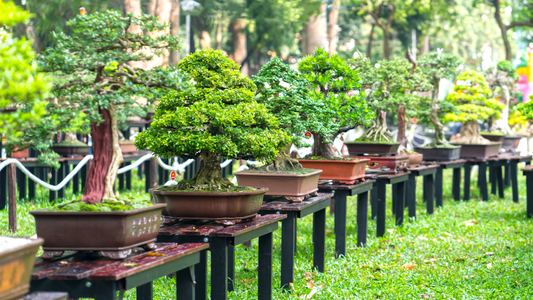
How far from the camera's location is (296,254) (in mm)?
5012

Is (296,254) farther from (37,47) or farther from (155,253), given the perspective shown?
(37,47)

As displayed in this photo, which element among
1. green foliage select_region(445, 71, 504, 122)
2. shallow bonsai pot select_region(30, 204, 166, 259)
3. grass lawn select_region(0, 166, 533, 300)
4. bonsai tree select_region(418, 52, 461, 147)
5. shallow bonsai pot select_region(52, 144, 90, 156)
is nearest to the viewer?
shallow bonsai pot select_region(30, 204, 166, 259)

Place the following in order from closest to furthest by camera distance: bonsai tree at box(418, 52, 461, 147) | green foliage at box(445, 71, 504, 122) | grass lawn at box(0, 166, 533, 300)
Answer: grass lawn at box(0, 166, 533, 300) → bonsai tree at box(418, 52, 461, 147) → green foliage at box(445, 71, 504, 122)

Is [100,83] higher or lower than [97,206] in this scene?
higher

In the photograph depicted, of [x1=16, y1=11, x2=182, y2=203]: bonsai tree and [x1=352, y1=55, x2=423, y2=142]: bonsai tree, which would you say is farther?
[x1=352, y1=55, x2=423, y2=142]: bonsai tree

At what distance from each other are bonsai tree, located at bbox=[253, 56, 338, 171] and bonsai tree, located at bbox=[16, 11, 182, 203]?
4.99 ft

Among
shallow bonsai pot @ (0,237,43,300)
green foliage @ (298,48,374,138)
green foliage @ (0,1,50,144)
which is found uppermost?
green foliage @ (298,48,374,138)

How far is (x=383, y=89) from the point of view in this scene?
246 inches

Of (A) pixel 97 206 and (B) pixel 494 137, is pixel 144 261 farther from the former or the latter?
(B) pixel 494 137

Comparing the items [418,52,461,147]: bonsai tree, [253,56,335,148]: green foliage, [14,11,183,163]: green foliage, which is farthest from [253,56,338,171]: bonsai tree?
[418,52,461,147]: bonsai tree

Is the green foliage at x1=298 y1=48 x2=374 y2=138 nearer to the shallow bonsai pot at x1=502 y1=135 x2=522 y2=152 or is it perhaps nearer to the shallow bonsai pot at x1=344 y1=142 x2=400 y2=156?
the shallow bonsai pot at x1=344 y1=142 x2=400 y2=156

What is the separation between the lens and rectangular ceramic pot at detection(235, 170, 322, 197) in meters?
3.82

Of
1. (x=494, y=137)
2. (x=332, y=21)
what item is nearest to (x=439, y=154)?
(x=494, y=137)

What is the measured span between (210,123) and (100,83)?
74 cm
